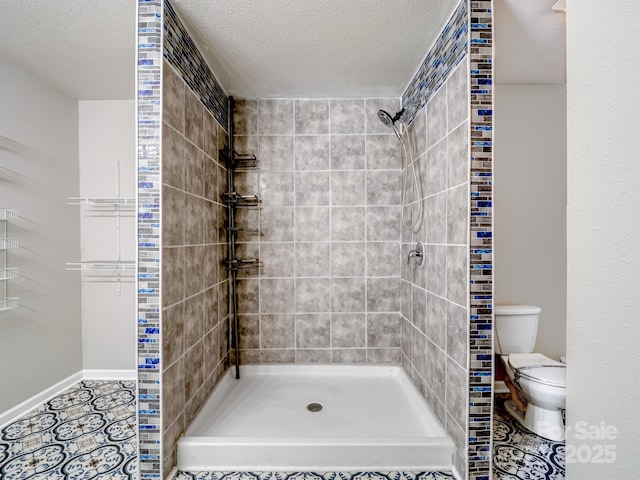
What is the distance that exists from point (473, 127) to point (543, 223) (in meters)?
1.26

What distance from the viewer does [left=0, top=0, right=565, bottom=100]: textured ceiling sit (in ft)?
4.92

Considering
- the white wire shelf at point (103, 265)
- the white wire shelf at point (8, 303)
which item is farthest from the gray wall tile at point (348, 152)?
the white wire shelf at point (8, 303)

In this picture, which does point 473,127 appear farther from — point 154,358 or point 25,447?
point 25,447

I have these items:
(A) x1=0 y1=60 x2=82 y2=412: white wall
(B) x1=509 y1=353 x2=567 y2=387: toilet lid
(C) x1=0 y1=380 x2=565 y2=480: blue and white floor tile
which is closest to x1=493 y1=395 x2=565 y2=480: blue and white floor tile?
(C) x1=0 y1=380 x2=565 y2=480: blue and white floor tile

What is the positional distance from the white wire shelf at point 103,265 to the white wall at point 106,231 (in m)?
0.05

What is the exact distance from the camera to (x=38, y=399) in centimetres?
207

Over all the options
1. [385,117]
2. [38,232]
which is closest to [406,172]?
[385,117]

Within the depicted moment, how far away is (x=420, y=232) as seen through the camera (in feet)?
6.65

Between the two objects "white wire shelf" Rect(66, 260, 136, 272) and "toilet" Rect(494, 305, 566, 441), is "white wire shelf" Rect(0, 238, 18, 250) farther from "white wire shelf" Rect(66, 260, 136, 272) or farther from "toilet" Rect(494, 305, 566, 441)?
"toilet" Rect(494, 305, 566, 441)

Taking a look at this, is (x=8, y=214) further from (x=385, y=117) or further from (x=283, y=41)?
(x=385, y=117)

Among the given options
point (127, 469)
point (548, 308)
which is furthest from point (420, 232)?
point (127, 469)

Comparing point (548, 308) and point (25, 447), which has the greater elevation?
point (548, 308)

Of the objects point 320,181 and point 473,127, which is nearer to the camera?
point 473,127

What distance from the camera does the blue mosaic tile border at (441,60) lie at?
1442mm
